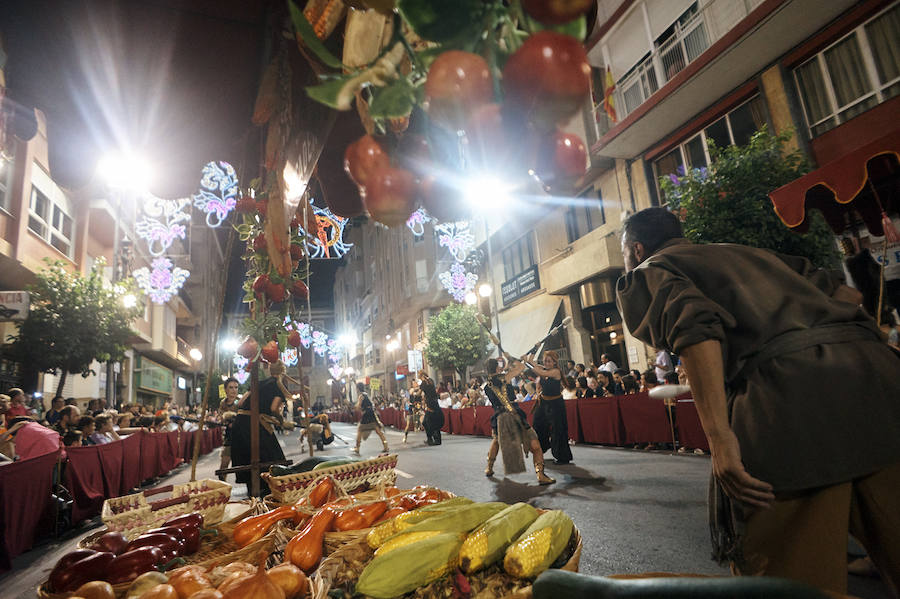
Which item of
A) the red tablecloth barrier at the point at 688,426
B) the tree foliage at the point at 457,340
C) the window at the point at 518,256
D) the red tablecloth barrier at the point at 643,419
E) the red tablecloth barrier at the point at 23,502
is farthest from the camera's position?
the tree foliage at the point at 457,340

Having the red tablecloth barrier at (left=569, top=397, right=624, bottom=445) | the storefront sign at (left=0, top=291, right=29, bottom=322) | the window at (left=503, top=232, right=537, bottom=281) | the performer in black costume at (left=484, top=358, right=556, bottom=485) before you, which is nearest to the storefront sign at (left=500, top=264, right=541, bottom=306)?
the window at (left=503, top=232, right=537, bottom=281)

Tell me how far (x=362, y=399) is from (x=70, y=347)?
8.59 metres

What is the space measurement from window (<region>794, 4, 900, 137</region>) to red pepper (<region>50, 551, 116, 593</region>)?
14.2 m

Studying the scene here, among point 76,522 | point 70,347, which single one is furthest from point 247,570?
point 70,347

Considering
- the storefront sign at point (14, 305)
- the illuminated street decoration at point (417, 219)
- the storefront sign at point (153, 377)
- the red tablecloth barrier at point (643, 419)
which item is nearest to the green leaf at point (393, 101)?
the illuminated street decoration at point (417, 219)

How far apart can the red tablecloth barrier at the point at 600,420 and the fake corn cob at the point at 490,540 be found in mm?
9486

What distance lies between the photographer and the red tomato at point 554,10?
755mm

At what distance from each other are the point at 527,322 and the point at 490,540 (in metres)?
21.6

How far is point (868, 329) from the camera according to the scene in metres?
1.57

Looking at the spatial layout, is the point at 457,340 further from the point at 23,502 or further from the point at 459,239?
the point at 23,502

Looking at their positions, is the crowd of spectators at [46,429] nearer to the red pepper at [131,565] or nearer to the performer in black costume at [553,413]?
the red pepper at [131,565]

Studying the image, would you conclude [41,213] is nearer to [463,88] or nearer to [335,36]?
[335,36]

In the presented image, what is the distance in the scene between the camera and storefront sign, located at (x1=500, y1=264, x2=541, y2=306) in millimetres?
22491

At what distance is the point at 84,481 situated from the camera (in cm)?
720
